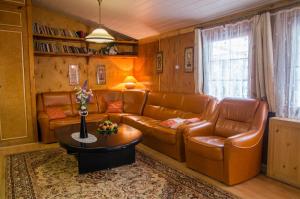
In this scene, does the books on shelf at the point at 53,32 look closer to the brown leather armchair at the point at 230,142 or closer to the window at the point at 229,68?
the window at the point at 229,68

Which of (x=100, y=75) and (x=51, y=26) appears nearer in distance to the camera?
(x=51, y=26)

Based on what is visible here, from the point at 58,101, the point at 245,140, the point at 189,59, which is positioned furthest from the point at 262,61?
the point at 58,101

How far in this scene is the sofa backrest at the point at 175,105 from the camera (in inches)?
155

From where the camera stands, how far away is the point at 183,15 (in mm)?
3977

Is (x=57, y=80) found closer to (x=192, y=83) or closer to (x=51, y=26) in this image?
(x=51, y=26)

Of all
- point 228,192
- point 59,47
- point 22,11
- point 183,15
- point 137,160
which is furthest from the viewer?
point 59,47

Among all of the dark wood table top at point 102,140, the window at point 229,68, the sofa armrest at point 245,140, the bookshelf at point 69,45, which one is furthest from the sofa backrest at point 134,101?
the sofa armrest at point 245,140

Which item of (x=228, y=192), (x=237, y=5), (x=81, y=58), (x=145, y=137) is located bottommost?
(x=228, y=192)

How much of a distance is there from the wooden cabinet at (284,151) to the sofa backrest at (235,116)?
29 centimetres

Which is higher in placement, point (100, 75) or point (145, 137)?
point (100, 75)

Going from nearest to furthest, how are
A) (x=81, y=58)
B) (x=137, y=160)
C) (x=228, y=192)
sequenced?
1. (x=228, y=192)
2. (x=137, y=160)
3. (x=81, y=58)

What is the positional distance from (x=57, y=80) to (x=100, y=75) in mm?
1030

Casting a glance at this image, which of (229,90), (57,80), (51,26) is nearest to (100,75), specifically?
(57,80)

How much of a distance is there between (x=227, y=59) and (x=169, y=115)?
1.44 m
